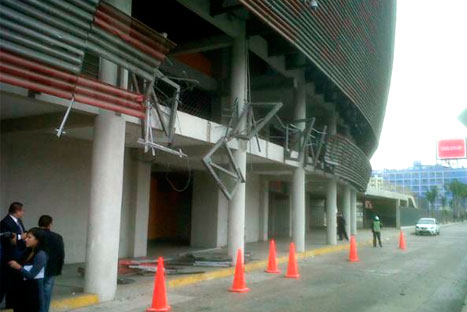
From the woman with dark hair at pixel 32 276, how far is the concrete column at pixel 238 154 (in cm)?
889

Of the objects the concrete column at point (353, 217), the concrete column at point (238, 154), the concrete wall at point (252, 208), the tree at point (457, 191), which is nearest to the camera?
the concrete column at point (238, 154)

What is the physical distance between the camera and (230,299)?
9812 millimetres

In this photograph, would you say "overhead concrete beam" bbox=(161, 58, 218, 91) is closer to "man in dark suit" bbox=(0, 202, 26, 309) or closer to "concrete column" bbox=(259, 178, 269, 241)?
"concrete column" bbox=(259, 178, 269, 241)

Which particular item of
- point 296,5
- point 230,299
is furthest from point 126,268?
point 296,5

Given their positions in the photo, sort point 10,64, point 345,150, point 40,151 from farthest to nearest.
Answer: point 345,150, point 40,151, point 10,64

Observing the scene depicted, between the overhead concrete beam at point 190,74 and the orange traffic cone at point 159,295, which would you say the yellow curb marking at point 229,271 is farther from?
the overhead concrete beam at point 190,74

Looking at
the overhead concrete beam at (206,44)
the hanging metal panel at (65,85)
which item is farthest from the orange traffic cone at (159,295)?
the overhead concrete beam at (206,44)

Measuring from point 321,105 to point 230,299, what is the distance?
15.1 m

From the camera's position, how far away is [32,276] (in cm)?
571

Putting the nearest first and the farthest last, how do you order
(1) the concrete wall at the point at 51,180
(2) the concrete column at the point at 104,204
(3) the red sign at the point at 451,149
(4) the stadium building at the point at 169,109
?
(4) the stadium building at the point at 169,109
(2) the concrete column at the point at 104,204
(1) the concrete wall at the point at 51,180
(3) the red sign at the point at 451,149

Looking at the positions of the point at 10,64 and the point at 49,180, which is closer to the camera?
the point at 10,64

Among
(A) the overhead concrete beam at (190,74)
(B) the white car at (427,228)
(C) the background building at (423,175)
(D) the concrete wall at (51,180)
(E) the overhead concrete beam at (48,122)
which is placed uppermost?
(C) the background building at (423,175)

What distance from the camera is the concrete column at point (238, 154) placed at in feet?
47.4

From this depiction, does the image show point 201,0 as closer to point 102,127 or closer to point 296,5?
point 296,5
